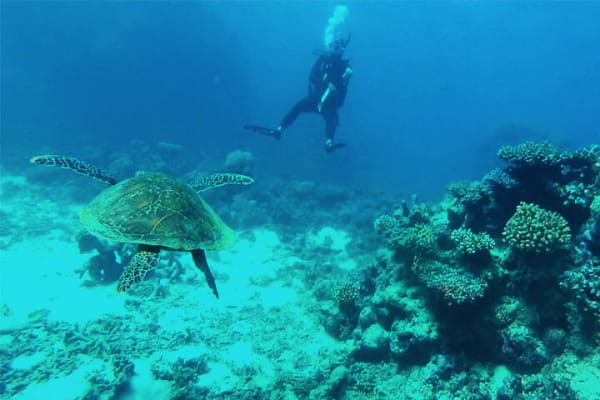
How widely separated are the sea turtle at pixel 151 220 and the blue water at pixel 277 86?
19.7 m

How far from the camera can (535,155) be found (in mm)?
5820

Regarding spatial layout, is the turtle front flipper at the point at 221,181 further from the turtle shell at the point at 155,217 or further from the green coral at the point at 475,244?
the green coral at the point at 475,244

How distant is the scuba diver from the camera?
14.8 m

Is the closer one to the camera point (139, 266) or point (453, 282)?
point (139, 266)

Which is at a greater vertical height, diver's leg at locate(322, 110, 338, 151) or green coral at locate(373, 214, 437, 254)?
diver's leg at locate(322, 110, 338, 151)

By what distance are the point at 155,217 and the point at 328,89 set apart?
11458 millimetres

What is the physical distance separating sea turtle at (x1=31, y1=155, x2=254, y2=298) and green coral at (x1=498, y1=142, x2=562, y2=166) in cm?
531

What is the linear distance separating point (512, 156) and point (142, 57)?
82.6m

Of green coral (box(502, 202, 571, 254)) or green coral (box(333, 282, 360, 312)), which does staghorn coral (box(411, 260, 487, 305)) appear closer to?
green coral (box(502, 202, 571, 254))

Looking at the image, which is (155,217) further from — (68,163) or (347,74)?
(347,74)

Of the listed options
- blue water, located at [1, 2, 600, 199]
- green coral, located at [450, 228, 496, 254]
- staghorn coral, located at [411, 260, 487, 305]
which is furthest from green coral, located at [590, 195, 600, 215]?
blue water, located at [1, 2, 600, 199]

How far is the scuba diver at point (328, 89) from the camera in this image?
14.8m

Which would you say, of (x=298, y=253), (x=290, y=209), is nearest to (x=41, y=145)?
(x=290, y=209)

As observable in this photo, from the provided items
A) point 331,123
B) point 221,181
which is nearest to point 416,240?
point 221,181
